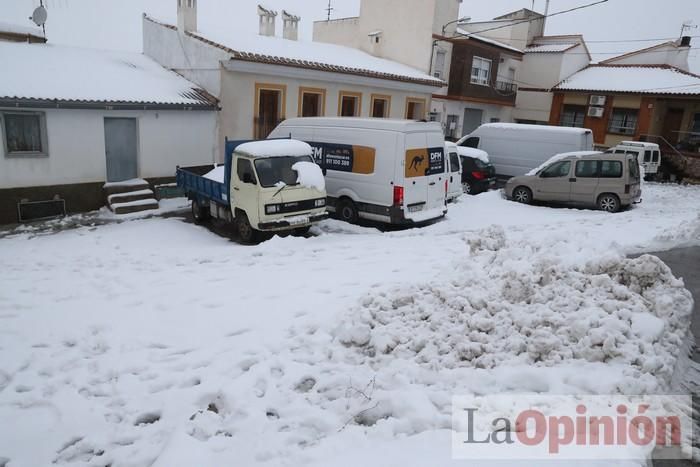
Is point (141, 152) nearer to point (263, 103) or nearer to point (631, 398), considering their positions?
point (263, 103)

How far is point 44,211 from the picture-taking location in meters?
12.4

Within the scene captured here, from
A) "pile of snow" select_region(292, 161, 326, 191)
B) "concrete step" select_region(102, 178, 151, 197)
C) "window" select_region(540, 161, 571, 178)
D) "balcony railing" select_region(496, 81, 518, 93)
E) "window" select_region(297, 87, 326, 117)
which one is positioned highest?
"balcony railing" select_region(496, 81, 518, 93)

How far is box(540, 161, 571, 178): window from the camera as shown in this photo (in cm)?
1436

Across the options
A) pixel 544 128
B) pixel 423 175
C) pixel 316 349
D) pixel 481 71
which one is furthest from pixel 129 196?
pixel 481 71

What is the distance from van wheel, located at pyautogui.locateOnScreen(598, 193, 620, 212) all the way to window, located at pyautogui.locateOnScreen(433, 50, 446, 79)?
14.0 metres

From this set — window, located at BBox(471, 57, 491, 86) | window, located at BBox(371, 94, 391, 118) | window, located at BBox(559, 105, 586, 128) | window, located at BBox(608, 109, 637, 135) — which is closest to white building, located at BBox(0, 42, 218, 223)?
window, located at BBox(371, 94, 391, 118)

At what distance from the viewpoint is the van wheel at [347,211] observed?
12.1 m

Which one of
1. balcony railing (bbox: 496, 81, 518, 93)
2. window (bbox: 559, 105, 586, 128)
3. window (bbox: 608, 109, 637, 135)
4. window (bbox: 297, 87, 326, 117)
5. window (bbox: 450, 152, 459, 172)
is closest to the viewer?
window (bbox: 450, 152, 459, 172)

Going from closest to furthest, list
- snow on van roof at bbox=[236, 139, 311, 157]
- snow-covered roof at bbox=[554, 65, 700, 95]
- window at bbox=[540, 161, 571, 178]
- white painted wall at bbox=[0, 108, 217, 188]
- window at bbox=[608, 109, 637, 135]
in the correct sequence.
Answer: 1. snow on van roof at bbox=[236, 139, 311, 157]
2. white painted wall at bbox=[0, 108, 217, 188]
3. window at bbox=[540, 161, 571, 178]
4. snow-covered roof at bbox=[554, 65, 700, 95]
5. window at bbox=[608, 109, 637, 135]

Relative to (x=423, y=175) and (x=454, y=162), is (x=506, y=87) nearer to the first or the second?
(x=454, y=162)

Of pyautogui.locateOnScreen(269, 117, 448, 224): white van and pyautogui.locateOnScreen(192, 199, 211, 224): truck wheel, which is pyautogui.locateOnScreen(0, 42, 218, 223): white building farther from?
pyautogui.locateOnScreen(269, 117, 448, 224): white van

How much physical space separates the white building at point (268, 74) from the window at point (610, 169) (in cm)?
944

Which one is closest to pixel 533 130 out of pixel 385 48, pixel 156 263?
Result: pixel 385 48

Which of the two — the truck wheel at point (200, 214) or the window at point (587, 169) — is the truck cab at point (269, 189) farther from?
the window at point (587, 169)
